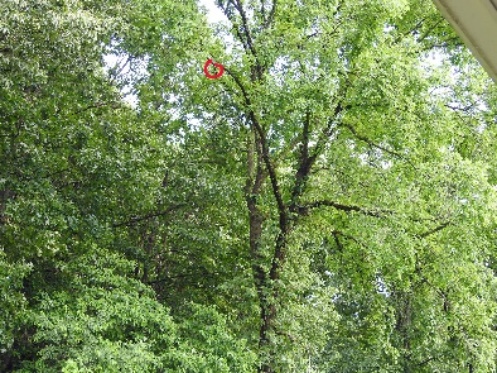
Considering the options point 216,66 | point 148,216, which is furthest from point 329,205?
point 216,66

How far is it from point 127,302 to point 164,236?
10.9ft

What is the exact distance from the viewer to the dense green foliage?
7.69m

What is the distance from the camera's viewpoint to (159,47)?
9.91 m

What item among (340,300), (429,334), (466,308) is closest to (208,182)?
(466,308)

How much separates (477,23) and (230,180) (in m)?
9.09

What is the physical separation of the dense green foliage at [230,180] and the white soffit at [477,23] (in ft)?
19.1

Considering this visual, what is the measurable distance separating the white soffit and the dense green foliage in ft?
19.1

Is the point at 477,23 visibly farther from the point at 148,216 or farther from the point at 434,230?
the point at 434,230

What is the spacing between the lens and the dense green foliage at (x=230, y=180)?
7.69 metres

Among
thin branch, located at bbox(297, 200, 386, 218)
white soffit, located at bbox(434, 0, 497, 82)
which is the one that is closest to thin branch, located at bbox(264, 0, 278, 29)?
thin branch, located at bbox(297, 200, 386, 218)

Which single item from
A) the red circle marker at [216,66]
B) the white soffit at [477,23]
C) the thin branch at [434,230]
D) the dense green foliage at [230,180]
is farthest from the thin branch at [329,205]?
the white soffit at [477,23]

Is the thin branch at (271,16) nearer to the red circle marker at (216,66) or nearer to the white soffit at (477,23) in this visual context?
the red circle marker at (216,66)

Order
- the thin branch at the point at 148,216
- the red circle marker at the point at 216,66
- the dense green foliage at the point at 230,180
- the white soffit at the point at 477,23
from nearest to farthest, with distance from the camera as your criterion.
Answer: the white soffit at the point at 477,23, the dense green foliage at the point at 230,180, the red circle marker at the point at 216,66, the thin branch at the point at 148,216

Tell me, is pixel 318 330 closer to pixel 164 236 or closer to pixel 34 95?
pixel 164 236
